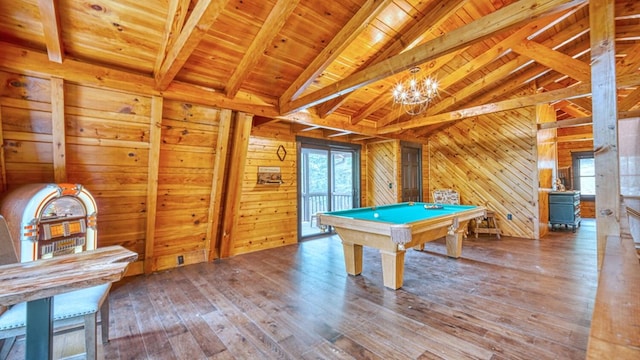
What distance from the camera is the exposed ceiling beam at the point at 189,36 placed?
215 cm

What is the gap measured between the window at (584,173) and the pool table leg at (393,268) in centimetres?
908

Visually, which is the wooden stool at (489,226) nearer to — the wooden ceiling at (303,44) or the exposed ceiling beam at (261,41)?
the wooden ceiling at (303,44)

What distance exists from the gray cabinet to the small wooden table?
8457 millimetres

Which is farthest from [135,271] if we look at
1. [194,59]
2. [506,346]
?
[506,346]

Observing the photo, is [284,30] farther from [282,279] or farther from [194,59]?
[282,279]

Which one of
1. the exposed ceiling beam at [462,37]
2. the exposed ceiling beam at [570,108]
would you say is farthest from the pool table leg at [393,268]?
the exposed ceiling beam at [570,108]

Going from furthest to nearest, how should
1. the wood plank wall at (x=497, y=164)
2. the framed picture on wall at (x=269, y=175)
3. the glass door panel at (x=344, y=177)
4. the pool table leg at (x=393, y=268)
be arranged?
the glass door panel at (x=344, y=177), the wood plank wall at (x=497, y=164), the framed picture on wall at (x=269, y=175), the pool table leg at (x=393, y=268)

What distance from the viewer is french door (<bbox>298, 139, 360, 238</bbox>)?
20.0 feet

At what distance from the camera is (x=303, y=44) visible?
319 centimetres

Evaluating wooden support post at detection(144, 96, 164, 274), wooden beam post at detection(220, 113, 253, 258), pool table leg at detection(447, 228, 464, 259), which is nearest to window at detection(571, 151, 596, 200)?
pool table leg at detection(447, 228, 464, 259)

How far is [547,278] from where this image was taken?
3297 millimetres

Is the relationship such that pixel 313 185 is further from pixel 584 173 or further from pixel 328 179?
pixel 584 173

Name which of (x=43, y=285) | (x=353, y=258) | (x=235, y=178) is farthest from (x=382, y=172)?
(x=43, y=285)

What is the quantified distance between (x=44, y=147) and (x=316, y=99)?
9.61 ft
